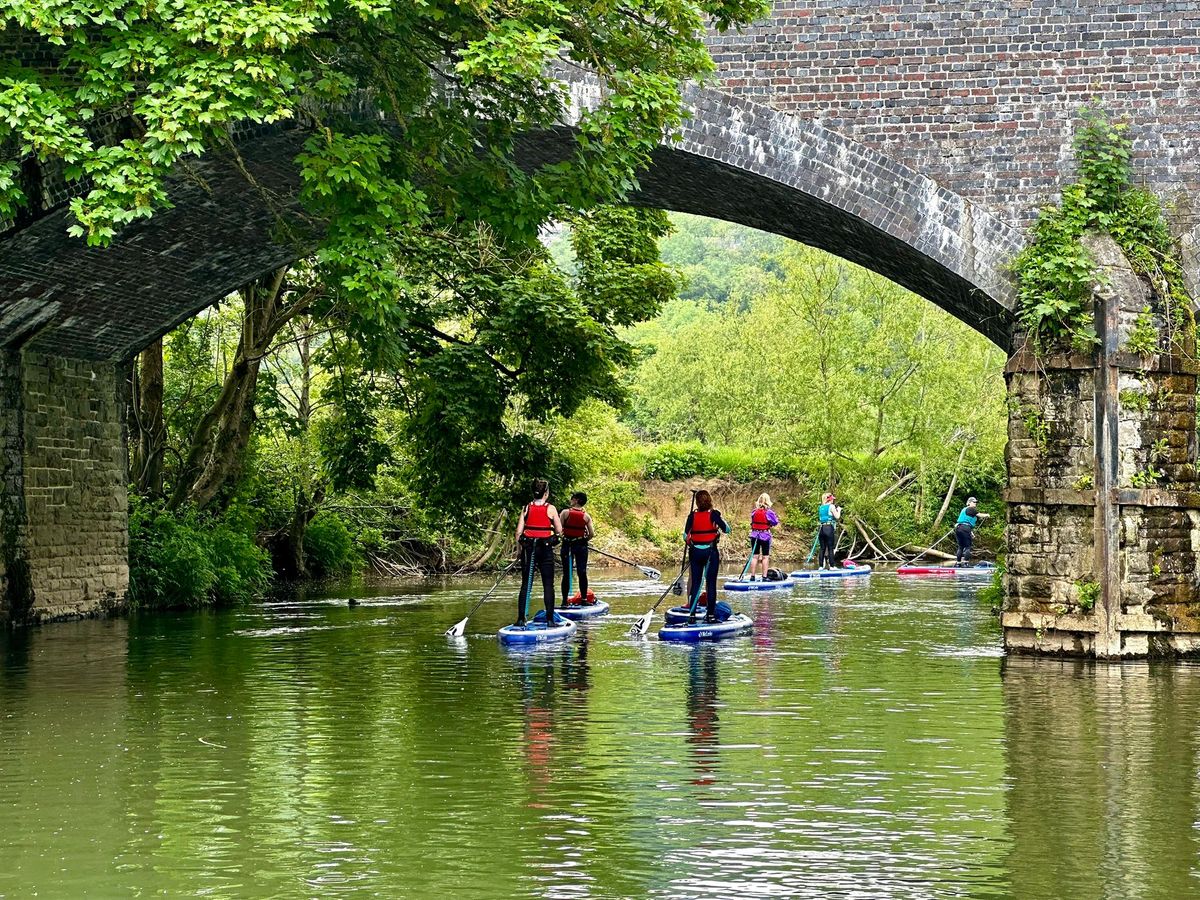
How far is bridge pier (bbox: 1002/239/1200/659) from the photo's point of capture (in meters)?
15.8

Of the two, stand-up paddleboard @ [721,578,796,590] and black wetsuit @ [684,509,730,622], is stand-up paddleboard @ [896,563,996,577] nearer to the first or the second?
stand-up paddleboard @ [721,578,796,590]

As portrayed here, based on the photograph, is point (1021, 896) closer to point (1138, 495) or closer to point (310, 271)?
A: point (1138, 495)

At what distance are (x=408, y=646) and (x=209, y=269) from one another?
5.85m

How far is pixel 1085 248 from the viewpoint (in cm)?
1633

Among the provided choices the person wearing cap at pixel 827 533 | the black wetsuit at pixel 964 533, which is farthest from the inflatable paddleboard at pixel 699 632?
the black wetsuit at pixel 964 533

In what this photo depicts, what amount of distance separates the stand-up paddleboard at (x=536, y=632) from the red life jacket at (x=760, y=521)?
34.3 ft

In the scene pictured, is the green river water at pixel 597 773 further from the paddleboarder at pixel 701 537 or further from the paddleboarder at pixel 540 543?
the paddleboarder at pixel 701 537

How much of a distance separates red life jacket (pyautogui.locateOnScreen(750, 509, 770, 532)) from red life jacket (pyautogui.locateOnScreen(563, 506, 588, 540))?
298 inches

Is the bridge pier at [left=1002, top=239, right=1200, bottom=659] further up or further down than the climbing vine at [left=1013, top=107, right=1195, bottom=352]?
further down

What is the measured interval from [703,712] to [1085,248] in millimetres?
6782

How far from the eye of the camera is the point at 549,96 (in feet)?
47.2

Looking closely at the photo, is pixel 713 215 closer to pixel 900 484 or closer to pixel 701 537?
pixel 701 537

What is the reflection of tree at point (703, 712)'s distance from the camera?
9758 mm

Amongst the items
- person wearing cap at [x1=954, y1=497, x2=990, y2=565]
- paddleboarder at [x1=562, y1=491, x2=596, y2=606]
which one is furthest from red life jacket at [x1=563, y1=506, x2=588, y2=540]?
person wearing cap at [x1=954, y1=497, x2=990, y2=565]
